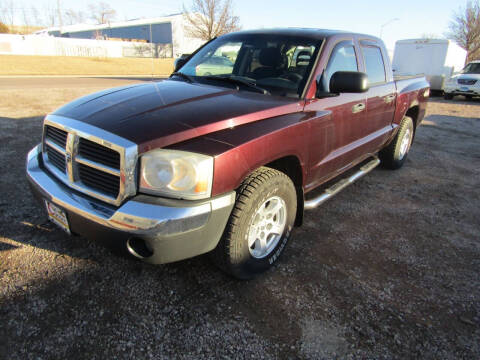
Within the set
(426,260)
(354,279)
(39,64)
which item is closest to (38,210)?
(354,279)

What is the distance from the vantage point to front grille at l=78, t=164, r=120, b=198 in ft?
6.08

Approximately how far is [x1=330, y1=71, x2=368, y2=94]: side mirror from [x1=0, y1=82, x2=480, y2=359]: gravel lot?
1358mm

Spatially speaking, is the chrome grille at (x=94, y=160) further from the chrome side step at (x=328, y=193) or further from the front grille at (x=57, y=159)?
the chrome side step at (x=328, y=193)

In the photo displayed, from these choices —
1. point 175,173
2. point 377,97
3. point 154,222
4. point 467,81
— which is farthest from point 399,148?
point 467,81

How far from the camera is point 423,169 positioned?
523 centimetres

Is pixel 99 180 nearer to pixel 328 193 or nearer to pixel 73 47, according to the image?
pixel 328 193

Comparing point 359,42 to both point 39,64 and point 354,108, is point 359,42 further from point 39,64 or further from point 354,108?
point 39,64

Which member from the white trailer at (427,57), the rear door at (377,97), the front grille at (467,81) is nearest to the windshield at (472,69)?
the white trailer at (427,57)

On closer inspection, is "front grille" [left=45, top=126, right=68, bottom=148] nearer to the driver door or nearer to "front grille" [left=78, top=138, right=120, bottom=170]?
"front grille" [left=78, top=138, right=120, bottom=170]

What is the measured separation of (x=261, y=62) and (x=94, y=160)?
180 centimetres

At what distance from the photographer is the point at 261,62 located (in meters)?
2.99

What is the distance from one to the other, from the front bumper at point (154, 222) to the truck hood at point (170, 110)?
0.35 metres

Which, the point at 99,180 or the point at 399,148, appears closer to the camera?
the point at 99,180

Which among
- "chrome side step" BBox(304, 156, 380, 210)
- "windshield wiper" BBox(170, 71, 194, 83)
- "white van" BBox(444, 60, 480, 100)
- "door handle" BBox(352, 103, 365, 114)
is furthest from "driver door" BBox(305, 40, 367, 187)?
"white van" BBox(444, 60, 480, 100)
